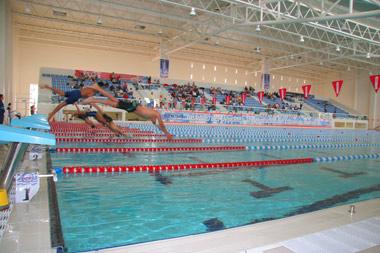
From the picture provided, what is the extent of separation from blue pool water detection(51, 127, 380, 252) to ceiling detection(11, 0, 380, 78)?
6465 millimetres

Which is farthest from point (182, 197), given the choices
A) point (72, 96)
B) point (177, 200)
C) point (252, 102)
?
point (252, 102)

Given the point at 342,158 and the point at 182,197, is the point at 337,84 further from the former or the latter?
the point at 182,197

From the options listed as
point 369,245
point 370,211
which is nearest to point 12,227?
point 369,245

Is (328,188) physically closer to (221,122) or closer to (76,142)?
(76,142)

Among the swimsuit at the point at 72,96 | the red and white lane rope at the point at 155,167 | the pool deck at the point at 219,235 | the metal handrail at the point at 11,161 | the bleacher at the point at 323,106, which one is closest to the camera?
the pool deck at the point at 219,235

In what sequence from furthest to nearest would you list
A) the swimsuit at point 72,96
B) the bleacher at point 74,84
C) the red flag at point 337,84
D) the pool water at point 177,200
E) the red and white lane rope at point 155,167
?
1. the bleacher at point 74,84
2. the red flag at point 337,84
3. the swimsuit at point 72,96
4. the red and white lane rope at point 155,167
5. the pool water at point 177,200

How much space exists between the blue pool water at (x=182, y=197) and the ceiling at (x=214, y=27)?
21.2ft

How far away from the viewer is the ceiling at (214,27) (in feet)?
39.4

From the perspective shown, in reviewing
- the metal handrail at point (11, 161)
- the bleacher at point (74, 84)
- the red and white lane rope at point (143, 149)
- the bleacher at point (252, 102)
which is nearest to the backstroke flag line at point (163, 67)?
→ the bleacher at point (74, 84)

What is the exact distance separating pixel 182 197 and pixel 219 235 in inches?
76.0

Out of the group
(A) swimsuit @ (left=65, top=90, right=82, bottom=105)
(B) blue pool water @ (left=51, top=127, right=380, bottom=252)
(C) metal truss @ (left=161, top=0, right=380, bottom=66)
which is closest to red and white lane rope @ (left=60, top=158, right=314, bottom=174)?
(B) blue pool water @ (left=51, top=127, right=380, bottom=252)

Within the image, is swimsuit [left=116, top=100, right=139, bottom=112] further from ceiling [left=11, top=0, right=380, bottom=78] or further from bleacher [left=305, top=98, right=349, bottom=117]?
bleacher [left=305, top=98, right=349, bottom=117]

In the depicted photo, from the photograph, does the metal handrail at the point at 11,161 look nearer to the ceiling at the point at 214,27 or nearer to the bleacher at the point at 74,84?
the ceiling at the point at 214,27

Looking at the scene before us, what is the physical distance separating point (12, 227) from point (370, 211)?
9.54 ft
